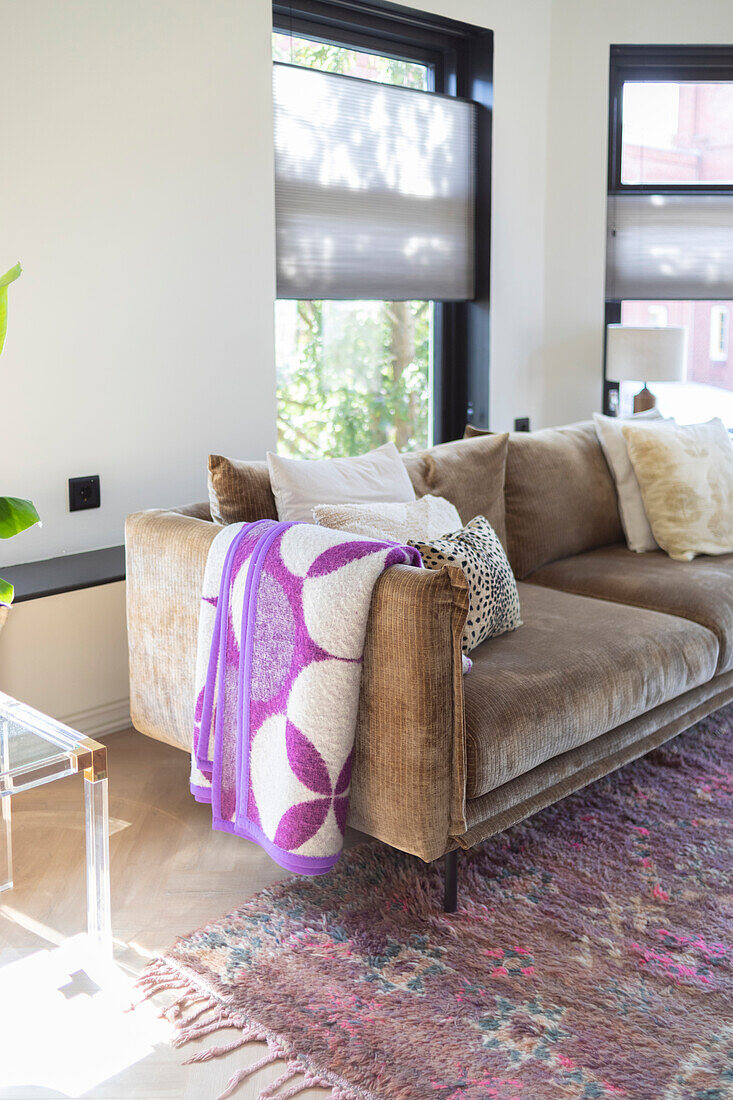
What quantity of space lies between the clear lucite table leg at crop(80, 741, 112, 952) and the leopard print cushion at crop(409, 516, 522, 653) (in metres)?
0.83

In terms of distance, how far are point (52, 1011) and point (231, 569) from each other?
0.87 meters

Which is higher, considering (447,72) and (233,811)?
(447,72)

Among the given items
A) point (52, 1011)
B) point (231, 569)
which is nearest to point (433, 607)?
point (231, 569)

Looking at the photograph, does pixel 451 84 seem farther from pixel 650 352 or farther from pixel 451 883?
pixel 451 883

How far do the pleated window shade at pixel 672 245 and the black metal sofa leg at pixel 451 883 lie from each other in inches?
125

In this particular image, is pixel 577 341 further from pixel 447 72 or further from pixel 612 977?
pixel 612 977

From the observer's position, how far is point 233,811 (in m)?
2.21

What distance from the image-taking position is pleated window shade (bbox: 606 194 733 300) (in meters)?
4.45

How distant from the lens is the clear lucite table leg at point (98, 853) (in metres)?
1.81

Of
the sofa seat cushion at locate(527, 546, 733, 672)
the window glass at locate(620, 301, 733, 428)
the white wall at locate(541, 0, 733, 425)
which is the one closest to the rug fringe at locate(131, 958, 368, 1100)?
the sofa seat cushion at locate(527, 546, 733, 672)

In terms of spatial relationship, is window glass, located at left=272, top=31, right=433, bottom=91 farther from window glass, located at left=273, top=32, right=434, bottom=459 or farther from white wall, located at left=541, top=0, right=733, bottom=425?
white wall, located at left=541, top=0, right=733, bottom=425

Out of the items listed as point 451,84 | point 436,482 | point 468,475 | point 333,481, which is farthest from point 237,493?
point 451,84

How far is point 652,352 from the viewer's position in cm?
412

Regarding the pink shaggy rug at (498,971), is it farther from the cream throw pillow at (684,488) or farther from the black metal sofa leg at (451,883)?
the cream throw pillow at (684,488)
